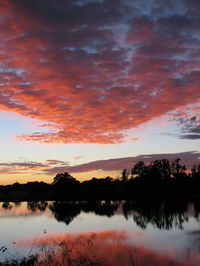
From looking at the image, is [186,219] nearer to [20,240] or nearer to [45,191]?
[20,240]

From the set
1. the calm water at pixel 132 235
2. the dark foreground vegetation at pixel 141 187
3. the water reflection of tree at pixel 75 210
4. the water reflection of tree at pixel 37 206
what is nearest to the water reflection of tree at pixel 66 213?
the water reflection of tree at pixel 75 210

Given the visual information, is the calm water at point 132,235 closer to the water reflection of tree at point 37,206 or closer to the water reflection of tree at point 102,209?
the water reflection of tree at point 102,209

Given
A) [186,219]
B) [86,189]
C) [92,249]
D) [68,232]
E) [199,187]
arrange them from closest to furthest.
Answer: [92,249]
[68,232]
[186,219]
[199,187]
[86,189]

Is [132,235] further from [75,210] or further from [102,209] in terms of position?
[75,210]

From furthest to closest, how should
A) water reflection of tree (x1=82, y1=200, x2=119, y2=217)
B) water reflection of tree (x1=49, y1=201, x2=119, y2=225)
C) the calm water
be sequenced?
A: water reflection of tree (x1=82, y1=200, x2=119, y2=217), water reflection of tree (x1=49, y1=201, x2=119, y2=225), the calm water

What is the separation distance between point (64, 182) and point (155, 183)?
35562mm

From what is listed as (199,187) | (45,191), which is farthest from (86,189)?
(199,187)

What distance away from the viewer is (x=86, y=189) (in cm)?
12850

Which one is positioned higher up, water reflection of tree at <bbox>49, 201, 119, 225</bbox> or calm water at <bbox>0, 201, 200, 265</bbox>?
calm water at <bbox>0, 201, 200, 265</bbox>

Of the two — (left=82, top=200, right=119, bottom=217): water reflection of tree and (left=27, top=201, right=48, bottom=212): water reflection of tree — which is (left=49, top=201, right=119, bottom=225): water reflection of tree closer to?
(left=82, top=200, right=119, bottom=217): water reflection of tree

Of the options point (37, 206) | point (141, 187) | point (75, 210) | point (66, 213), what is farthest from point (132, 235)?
point (141, 187)

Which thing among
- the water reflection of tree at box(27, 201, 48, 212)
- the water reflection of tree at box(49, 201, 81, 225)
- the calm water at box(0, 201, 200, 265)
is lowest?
the water reflection of tree at box(27, 201, 48, 212)

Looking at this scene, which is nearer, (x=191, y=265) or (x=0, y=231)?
(x=191, y=265)

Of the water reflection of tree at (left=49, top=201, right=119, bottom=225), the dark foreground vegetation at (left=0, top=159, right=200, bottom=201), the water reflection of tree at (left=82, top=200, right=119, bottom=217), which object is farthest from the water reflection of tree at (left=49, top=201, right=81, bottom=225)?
the dark foreground vegetation at (left=0, top=159, right=200, bottom=201)
